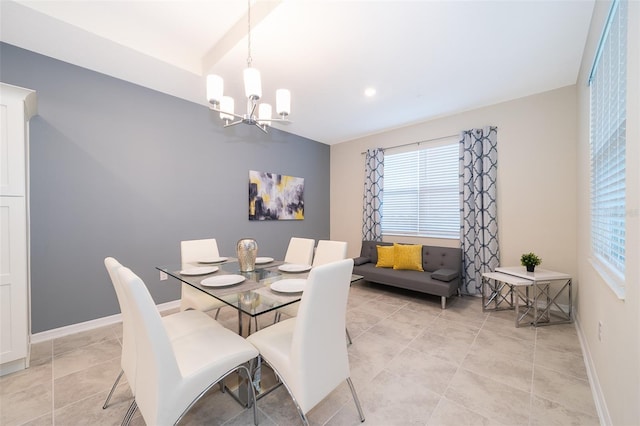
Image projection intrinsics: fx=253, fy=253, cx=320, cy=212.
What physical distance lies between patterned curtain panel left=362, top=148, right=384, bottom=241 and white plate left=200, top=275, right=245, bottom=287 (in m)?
3.10

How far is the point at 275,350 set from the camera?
4.48 ft

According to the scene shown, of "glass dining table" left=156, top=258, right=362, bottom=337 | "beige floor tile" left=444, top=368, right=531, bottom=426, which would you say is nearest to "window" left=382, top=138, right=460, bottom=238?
"beige floor tile" left=444, top=368, right=531, bottom=426

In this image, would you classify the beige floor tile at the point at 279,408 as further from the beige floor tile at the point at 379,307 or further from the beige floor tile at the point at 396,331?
the beige floor tile at the point at 379,307

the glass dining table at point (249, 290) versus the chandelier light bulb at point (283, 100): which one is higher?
the chandelier light bulb at point (283, 100)

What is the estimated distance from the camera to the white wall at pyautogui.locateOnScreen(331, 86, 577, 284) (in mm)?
2859

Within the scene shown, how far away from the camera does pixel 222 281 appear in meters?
1.70

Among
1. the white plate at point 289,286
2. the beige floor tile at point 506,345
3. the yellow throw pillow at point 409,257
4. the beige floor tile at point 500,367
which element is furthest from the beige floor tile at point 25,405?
the yellow throw pillow at point 409,257

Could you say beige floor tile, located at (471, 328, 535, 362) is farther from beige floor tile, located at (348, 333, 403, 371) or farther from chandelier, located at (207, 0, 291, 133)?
chandelier, located at (207, 0, 291, 133)

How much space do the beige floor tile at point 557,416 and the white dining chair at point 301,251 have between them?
191 centimetres

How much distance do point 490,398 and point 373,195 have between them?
3.25 metres

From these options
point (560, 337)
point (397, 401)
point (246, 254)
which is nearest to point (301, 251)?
point (246, 254)

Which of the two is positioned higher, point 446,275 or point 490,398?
point 446,275

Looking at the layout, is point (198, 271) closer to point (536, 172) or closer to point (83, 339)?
point (83, 339)

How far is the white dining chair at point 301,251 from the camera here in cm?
265
